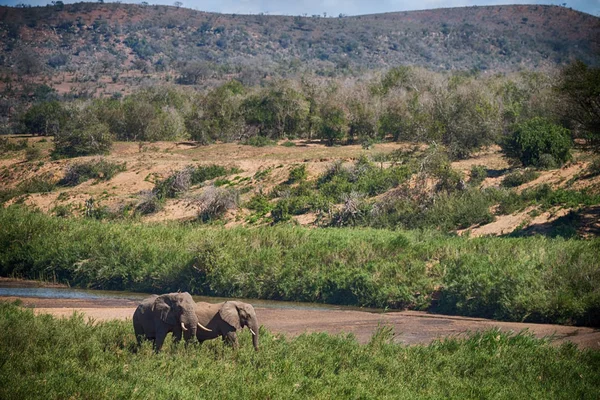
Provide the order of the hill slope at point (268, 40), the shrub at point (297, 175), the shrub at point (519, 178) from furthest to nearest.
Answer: the hill slope at point (268, 40) → the shrub at point (297, 175) → the shrub at point (519, 178)

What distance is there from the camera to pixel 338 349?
16672 millimetres

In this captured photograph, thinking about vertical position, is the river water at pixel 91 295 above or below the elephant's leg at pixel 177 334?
below

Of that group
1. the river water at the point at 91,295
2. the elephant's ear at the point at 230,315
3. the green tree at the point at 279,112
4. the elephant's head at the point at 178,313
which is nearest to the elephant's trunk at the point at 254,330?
the elephant's ear at the point at 230,315

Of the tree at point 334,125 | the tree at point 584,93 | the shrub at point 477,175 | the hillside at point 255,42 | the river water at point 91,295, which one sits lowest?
the river water at point 91,295

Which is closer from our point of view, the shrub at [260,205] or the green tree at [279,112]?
the shrub at [260,205]

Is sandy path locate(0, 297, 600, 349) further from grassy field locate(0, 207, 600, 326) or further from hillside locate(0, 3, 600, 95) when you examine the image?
hillside locate(0, 3, 600, 95)

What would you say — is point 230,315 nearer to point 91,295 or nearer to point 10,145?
point 91,295

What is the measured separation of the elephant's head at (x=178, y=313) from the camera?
16.2 m

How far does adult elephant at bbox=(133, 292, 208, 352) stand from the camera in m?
16.2

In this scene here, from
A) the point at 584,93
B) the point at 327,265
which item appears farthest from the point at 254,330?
the point at 584,93

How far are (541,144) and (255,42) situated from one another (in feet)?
409

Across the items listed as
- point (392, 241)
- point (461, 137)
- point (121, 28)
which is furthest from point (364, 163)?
point (121, 28)

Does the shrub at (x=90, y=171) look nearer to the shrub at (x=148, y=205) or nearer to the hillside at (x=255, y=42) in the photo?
the shrub at (x=148, y=205)

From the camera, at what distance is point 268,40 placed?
162 meters
